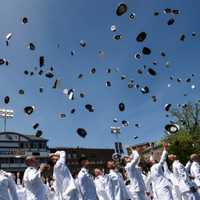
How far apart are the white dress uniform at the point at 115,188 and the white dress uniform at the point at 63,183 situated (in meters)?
3.48

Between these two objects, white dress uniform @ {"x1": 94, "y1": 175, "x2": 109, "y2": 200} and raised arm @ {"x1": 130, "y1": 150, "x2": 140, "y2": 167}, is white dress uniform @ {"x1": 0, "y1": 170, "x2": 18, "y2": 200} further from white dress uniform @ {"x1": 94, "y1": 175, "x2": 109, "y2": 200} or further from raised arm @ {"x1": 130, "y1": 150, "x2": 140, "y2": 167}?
white dress uniform @ {"x1": 94, "y1": 175, "x2": 109, "y2": 200}

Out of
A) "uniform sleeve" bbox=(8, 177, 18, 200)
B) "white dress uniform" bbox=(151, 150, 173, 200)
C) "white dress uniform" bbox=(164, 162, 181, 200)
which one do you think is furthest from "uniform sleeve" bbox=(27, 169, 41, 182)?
"white dress uniform" bbox=(164, 162, 181, 200)

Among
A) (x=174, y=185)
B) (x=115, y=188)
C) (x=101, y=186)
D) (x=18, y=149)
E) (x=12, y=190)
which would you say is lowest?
(x=12, y=190)

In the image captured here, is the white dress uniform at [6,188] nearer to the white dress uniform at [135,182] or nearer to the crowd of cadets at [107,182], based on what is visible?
the crowd of cadets at [107,182]

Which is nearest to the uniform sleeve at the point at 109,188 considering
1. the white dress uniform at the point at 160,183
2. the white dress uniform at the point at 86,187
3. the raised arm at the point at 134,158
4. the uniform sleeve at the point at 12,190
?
the raised arm at the point at 134,158

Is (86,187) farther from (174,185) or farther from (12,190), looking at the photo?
(174,185)

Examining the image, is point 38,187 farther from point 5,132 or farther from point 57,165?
point 5,132

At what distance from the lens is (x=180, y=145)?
59.5 meters

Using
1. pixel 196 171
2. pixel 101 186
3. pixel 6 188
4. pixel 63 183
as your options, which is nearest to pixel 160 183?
pixel 196 171

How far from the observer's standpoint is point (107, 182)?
16.2m

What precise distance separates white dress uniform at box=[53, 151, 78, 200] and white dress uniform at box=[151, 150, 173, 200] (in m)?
4.24

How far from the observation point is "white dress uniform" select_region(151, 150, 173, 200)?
15516mm

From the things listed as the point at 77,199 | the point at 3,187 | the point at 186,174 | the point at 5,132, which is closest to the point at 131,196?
the point at 186,174

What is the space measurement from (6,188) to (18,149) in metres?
91.2
